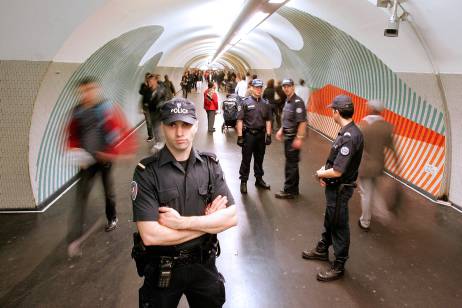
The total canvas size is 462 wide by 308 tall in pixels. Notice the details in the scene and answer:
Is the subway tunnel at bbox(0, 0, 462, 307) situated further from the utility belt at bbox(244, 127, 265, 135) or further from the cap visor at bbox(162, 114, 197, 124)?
the cap visor at bbox(162, 114, 197, 124)

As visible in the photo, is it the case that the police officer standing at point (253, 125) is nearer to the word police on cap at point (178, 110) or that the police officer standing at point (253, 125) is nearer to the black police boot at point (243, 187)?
the black police boot at point (243, 187)

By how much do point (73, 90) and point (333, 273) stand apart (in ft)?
15.6

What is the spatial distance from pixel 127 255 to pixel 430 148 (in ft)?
17.2

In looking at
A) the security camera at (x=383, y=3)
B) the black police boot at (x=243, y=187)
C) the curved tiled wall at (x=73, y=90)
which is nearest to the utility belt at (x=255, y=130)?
the black police boot at (x=243, y=187)

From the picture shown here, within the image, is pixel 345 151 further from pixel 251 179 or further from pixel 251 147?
pixel 251 179

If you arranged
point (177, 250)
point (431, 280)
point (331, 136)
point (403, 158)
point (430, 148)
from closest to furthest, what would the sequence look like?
point (177, 250) → point (431, 280) → point (430, 148) → point (403, 158) → point (331, 136)

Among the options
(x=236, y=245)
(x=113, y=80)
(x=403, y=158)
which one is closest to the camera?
(x=236, y=245)

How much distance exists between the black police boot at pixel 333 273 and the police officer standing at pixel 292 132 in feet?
6.57

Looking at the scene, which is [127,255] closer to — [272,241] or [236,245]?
[236,245]

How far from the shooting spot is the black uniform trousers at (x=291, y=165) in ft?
16.4

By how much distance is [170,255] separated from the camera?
191 centimetres

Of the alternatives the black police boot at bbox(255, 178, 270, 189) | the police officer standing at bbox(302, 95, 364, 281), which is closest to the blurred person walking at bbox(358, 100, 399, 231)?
the police officer standing at bbox(302, 95, 364, 281)

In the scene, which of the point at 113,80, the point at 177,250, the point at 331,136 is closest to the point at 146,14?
the point at 113,80

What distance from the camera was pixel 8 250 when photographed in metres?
3.71
